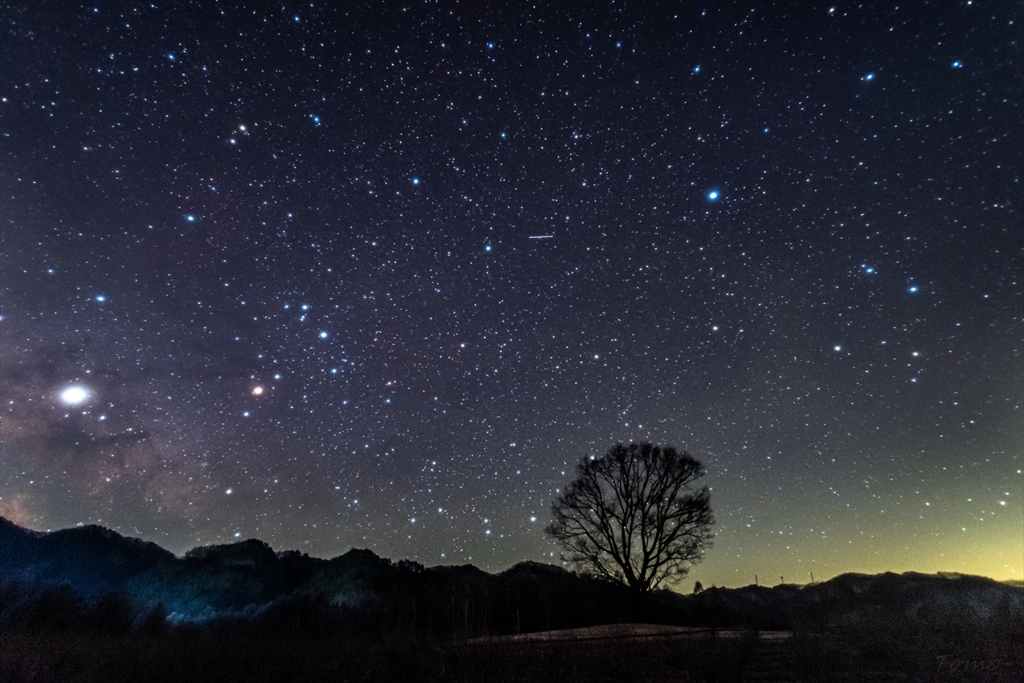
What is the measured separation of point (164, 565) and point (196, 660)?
66.7 metres

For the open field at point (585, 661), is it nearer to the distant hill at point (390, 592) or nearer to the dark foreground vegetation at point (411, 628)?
the dark foreground vegetation at point (411, 628)

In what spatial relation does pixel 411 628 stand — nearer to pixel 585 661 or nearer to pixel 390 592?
pixel 585 661

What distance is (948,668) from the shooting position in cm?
995

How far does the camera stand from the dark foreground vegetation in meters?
11.1

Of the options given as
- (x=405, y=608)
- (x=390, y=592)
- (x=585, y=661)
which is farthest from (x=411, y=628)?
(x=390, y=592)

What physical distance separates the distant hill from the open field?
6.84m

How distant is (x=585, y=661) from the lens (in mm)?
11914

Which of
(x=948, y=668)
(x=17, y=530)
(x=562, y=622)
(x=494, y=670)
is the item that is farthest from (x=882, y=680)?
(x=17, y=530)

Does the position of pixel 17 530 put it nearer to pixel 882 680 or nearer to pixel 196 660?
pixel 196 660

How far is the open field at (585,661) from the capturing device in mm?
10273

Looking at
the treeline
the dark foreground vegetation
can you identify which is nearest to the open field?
the dark foreground vegetation

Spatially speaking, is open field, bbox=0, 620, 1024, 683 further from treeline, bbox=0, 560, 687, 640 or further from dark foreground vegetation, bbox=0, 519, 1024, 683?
treeline, bbox=0, 560, 687, 640

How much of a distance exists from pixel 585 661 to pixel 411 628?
37.7 feet

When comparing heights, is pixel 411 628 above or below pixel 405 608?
below
